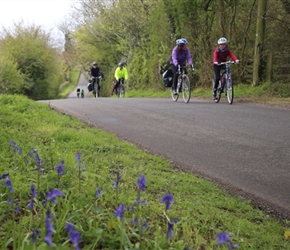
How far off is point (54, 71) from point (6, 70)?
9.11 meters

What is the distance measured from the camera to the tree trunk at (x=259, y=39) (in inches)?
615

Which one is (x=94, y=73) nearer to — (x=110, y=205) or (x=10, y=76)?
(x=110, y=205)

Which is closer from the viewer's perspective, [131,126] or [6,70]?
[131,126]

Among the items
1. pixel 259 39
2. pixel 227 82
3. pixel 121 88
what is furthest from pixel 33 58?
pixel 227 82

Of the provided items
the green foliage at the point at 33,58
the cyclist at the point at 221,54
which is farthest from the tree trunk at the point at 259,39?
the green foliage at the point at 33,58

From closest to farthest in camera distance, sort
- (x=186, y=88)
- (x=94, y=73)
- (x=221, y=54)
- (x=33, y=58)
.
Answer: (x=221, y=54)
(x=186, y=88)
(x=94, y=73)
(x=33, y=58)

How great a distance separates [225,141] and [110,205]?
12.9 ft

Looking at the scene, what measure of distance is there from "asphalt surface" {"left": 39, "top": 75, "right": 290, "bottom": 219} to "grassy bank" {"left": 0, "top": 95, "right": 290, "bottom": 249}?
0.40 m

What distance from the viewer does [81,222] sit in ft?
8.80

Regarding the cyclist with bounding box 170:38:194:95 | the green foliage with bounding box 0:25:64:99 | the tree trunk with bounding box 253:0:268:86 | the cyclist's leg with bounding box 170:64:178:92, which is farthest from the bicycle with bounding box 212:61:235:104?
the green foliage with bounding box 0:25:64:99

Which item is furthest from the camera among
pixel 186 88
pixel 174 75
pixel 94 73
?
pixel 94 73

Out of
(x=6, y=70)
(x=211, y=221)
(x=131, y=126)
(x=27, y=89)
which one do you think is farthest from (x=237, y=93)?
(x=27, y=89)

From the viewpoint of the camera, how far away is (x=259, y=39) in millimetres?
16125

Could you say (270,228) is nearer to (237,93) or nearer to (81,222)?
(81,222)
